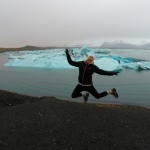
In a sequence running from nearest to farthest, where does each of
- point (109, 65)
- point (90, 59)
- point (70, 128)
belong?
point (70, 128) → point (90, 59) → point (109, 65)

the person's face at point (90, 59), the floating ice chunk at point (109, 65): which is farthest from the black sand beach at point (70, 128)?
the floating ice chunk at point (109, 65)

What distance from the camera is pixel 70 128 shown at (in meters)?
5.58

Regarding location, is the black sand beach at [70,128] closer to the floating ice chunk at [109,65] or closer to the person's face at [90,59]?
the person's face at [90,59]

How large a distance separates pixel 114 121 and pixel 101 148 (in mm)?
1417

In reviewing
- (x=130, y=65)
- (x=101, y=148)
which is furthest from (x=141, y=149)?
(x=130, y=65)

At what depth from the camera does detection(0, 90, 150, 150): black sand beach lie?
4.90 metres

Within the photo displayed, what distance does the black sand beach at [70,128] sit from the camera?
4898 mm

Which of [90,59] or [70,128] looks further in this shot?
[90,59]

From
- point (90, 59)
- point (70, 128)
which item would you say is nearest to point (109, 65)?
point (90, 59)

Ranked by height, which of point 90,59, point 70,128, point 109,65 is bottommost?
point 109,65

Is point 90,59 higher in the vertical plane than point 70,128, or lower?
higher

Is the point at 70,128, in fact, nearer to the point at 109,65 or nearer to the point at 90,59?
the point at 90,59

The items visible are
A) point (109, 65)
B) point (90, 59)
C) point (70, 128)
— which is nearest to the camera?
point (70, 128)

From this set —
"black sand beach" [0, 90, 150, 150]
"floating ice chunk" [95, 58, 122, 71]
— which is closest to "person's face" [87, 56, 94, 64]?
"black sand beach" [0, 90, 150, 150]
